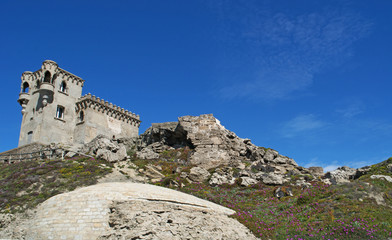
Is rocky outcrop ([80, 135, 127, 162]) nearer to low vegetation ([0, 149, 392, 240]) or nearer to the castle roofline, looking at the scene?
low vegetation ([0, 149, 392, 240])

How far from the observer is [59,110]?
52719 millimetres

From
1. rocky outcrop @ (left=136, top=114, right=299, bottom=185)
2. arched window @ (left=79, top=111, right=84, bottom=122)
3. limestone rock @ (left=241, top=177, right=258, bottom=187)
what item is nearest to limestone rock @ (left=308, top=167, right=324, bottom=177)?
rocky outcrop @ (left=136, top=114, right=299, bottom=185)

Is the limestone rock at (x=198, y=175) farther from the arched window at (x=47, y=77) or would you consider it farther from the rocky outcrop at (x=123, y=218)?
the arched window at (x=47, y=77)

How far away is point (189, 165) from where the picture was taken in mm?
35500

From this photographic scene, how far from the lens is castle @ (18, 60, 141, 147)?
4990cm

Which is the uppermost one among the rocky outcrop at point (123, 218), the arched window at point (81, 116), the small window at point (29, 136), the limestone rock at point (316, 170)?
the arched window at point (81, 116)

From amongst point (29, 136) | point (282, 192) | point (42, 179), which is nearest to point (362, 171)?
point (282, 192)

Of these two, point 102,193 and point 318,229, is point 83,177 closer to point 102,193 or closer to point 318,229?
point 102,193

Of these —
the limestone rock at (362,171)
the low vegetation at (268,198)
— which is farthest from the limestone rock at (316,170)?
the low vegetation at (268,198)

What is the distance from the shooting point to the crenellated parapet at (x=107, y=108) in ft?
176

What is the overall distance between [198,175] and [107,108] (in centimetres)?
3008

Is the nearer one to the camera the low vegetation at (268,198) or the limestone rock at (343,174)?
the low vegetation at (268,198)

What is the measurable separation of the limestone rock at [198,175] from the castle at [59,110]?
82.6 feet

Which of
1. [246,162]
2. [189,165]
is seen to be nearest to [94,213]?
[189,165]
